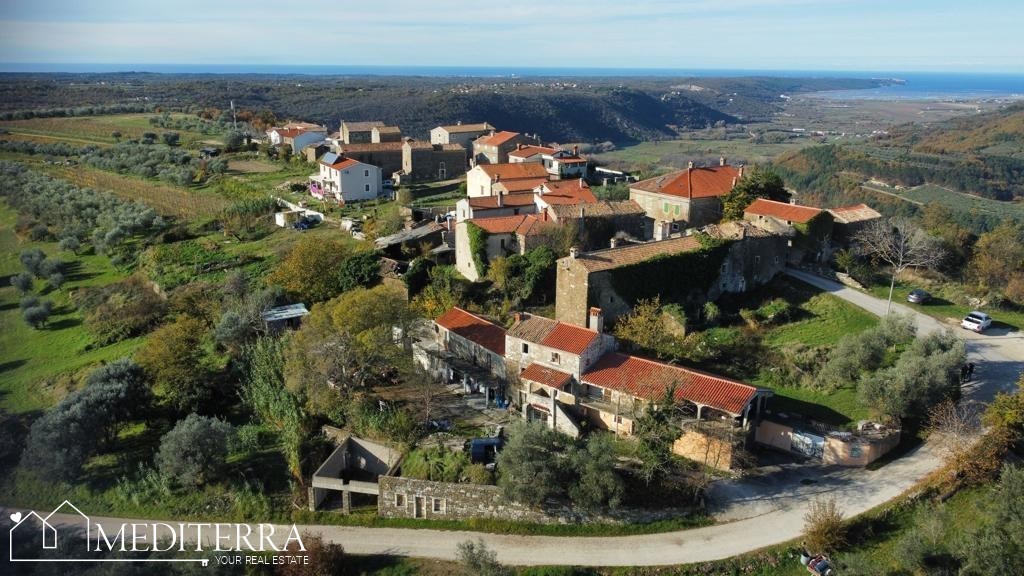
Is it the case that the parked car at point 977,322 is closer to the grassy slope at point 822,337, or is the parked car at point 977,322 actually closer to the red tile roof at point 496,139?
Result: the grassy slope at point 822,337

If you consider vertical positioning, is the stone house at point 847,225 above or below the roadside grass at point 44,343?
above

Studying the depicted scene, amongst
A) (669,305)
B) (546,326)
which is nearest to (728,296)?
(669,305)

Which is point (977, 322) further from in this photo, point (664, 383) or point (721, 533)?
point (721, 533)

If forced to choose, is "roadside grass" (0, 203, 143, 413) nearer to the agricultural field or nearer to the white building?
the white building

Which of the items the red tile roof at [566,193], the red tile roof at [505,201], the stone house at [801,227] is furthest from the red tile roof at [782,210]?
the red tile roof at [505,201]

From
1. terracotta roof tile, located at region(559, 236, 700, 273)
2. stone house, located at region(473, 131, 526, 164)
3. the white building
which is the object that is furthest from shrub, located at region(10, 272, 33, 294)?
terracotta roof tile, located at region(559, 236, 700, 273)

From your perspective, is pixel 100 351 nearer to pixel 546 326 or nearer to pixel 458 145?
pixel 546 326
